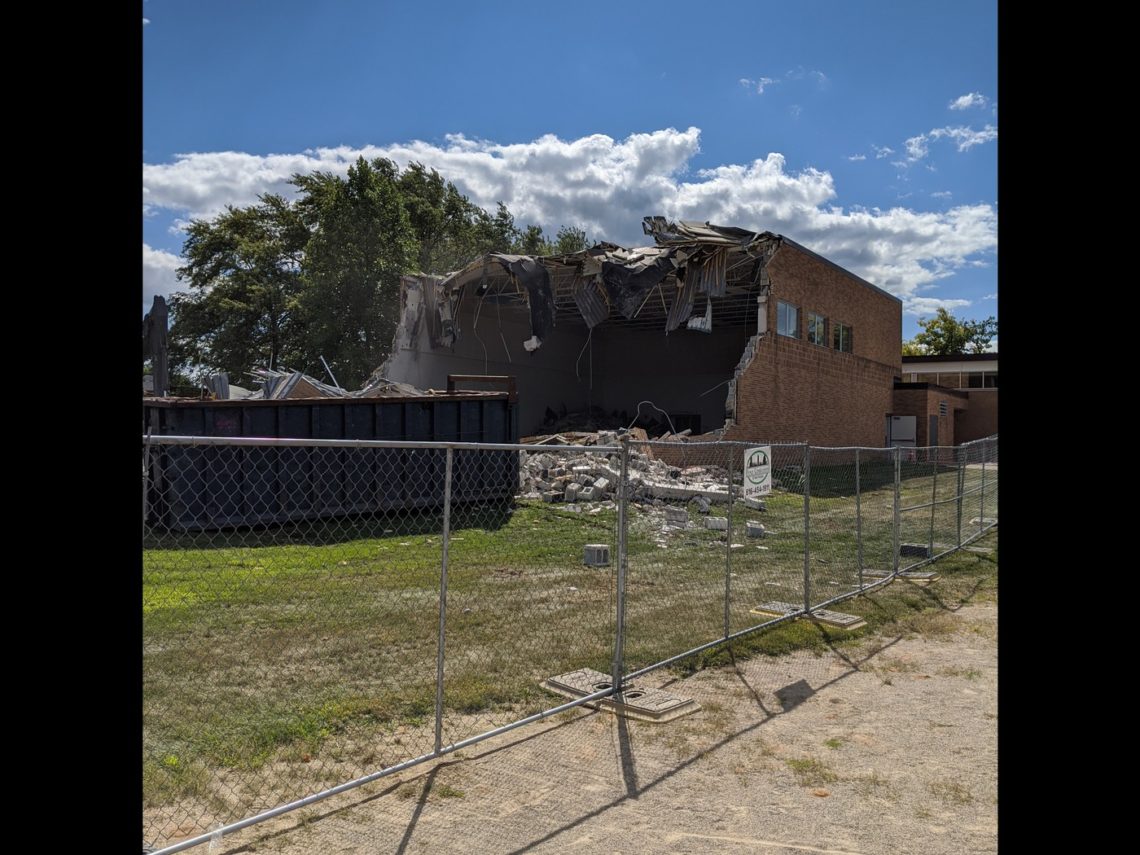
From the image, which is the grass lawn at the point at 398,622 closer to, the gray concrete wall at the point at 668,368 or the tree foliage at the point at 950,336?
the gray concrete wall at the point at 668,368

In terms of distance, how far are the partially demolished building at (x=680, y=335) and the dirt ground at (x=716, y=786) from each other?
1715cm

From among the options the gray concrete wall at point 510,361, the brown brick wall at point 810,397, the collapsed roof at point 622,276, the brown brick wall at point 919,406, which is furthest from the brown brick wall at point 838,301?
the gray concrete wall at point 510,361

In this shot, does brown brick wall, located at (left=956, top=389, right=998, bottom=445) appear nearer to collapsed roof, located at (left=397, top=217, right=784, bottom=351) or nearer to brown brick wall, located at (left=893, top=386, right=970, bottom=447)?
brown brick wall, located at (left=893, top=386, right=970, bottom=447)

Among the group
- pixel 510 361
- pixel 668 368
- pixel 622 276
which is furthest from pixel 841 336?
pixel 510 361

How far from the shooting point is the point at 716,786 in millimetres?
4785

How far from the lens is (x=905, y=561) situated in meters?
12.5

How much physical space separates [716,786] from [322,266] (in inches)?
1437

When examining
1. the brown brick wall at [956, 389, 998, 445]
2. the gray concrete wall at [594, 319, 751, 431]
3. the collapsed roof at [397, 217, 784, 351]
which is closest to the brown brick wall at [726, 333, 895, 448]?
the collapsed roof at [397, 217, 784, 351]

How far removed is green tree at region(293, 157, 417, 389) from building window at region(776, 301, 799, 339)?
18.4 meters

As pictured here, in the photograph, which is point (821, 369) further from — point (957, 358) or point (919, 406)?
point (957, 358)

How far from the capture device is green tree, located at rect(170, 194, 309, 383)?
1767 inches

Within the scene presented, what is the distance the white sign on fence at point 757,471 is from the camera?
806 centimetres
